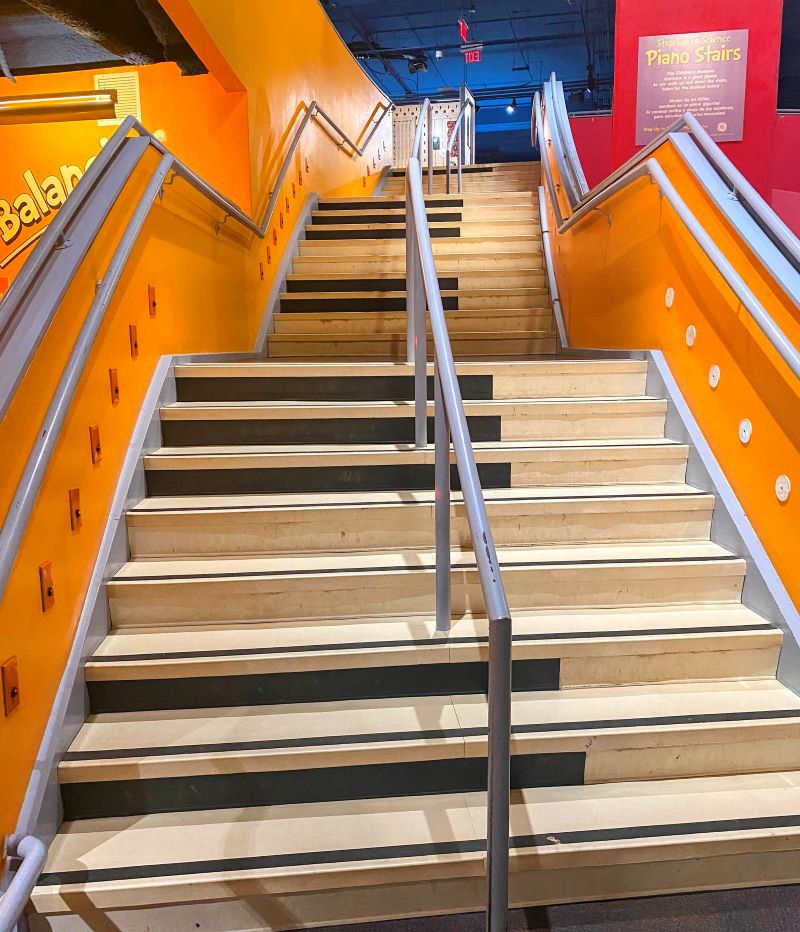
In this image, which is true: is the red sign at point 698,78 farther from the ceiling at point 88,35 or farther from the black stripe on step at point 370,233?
the ceiling at point 88,35

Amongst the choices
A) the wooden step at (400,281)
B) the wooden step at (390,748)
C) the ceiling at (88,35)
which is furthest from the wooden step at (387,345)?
the wooden step at (390,748)

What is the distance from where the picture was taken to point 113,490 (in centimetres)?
237

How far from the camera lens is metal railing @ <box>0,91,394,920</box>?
1.56 m

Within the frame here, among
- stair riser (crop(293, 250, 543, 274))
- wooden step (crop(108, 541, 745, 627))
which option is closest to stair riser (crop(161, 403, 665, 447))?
wooden step (crop(108, 541, 745, 627))

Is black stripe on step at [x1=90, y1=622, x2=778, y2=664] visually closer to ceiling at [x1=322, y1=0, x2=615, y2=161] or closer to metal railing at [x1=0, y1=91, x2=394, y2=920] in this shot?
metal railing at [x1=0, y1=91, x2=394, y2=920]

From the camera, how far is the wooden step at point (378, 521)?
2439 mm

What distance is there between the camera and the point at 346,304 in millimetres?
4688

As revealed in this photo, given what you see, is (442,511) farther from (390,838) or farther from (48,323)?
(48,323)

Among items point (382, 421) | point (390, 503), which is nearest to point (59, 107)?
point (382, 421)

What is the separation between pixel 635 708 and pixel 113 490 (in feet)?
5.90

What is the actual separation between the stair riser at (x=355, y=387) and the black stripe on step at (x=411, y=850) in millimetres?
1754

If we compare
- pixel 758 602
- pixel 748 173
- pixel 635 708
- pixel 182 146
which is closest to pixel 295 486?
pixel 635 708

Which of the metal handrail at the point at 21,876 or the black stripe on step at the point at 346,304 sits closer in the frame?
the metal handrail at the point at 21,876

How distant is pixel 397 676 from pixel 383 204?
15.7 ft
